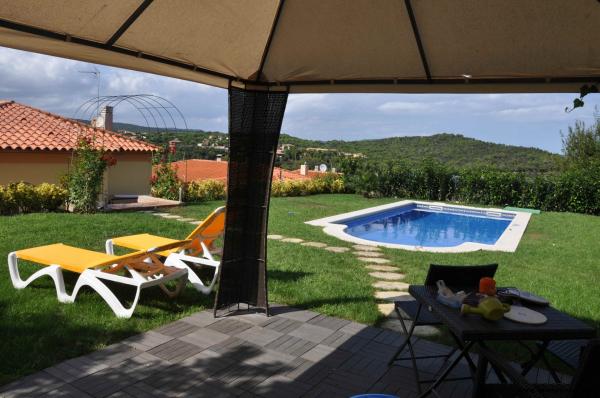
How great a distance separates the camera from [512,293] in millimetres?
3293

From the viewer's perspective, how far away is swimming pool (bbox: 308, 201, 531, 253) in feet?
35.0

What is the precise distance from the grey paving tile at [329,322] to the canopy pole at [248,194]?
1.70 feet

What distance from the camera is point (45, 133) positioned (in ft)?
45.9

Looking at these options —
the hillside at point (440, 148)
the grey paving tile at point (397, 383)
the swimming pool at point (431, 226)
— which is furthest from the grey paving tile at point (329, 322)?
the hillside at point (440, 148)

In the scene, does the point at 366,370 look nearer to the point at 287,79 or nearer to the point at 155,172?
the point at 287,79

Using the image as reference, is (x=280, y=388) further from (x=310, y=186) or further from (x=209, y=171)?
(x=209, y=171)

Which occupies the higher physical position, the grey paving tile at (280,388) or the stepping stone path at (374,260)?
the stepping stone path at (374,260)

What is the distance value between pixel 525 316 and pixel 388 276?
3.91 metres

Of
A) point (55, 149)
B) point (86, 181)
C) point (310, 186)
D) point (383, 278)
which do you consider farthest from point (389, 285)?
point (310, 186)

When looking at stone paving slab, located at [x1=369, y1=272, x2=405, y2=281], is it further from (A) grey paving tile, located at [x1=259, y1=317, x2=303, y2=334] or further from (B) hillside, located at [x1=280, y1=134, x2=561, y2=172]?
(B) hillside, located at [x1=280, y1=134, x2=561, y2=172]

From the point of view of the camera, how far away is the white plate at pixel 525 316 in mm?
2773

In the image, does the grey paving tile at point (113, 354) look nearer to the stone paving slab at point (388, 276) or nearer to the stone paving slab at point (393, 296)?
the stone paving slab at point (393, 296)

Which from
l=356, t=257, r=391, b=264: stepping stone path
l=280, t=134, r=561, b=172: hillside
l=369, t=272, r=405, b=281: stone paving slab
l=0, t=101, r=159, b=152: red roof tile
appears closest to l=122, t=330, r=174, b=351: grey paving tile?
l=369, t=272, r=405, b=281: stone paving slab

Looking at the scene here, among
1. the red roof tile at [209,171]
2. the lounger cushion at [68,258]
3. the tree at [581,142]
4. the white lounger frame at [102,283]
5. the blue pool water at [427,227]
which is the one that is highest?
the tree at [581,142]
